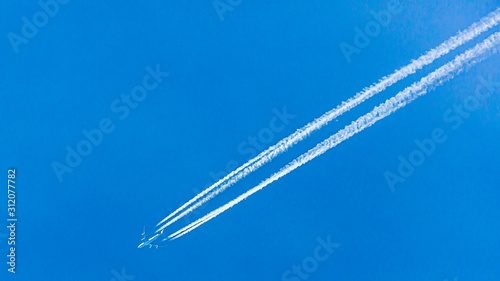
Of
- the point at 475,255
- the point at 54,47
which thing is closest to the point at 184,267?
the point at 54,47

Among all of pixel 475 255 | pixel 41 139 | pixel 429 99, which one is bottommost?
pixel 475 255

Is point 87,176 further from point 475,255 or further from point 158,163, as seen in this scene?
point 475,255

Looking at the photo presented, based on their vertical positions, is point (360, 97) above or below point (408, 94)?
above

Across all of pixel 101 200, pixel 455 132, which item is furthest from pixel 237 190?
pixel 455 132

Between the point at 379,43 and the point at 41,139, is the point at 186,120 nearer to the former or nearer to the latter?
the point at 41,139

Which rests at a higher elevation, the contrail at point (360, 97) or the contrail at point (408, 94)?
the contrail at point (360, 97)

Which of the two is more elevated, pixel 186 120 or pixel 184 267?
pixel 186 120
